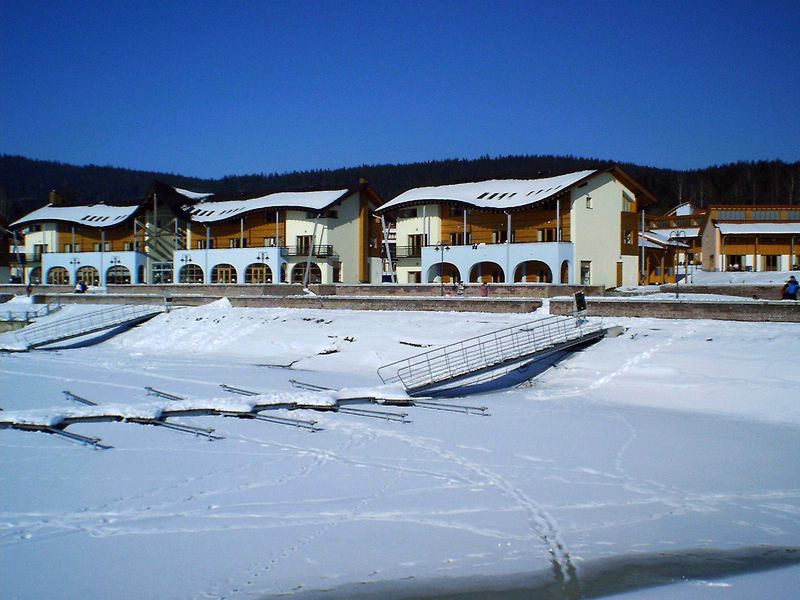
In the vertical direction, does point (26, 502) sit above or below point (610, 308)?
below

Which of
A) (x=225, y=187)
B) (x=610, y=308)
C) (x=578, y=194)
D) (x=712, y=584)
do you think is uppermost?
(x=225, y=187)

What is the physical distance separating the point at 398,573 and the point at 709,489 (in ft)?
20.3

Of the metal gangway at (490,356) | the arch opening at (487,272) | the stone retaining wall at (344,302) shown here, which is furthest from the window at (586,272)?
the metal gangway at (490,356)

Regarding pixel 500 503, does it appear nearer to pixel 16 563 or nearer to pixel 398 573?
pixel 398 573

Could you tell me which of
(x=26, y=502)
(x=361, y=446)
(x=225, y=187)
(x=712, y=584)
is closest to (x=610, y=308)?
(x=361, y=446)

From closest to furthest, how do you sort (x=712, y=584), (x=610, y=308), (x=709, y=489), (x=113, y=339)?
(x=712, y=584), (x=709, y=489), (x=610, y=308), (x=113, y=339)

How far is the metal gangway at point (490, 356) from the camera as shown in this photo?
69.7ft

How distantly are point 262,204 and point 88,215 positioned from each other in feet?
68.7

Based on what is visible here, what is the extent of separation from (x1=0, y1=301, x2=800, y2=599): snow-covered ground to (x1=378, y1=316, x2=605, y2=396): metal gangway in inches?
40.5

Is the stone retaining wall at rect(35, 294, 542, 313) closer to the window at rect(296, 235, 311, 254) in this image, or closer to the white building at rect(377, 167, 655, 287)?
the white building at rect(377, 167, 655, 287)

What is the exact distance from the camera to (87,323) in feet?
128

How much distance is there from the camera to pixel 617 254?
44.4 m

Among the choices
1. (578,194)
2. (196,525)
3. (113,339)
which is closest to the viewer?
(196,525)

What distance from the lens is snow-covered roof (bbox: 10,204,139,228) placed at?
Result: 62.3m
